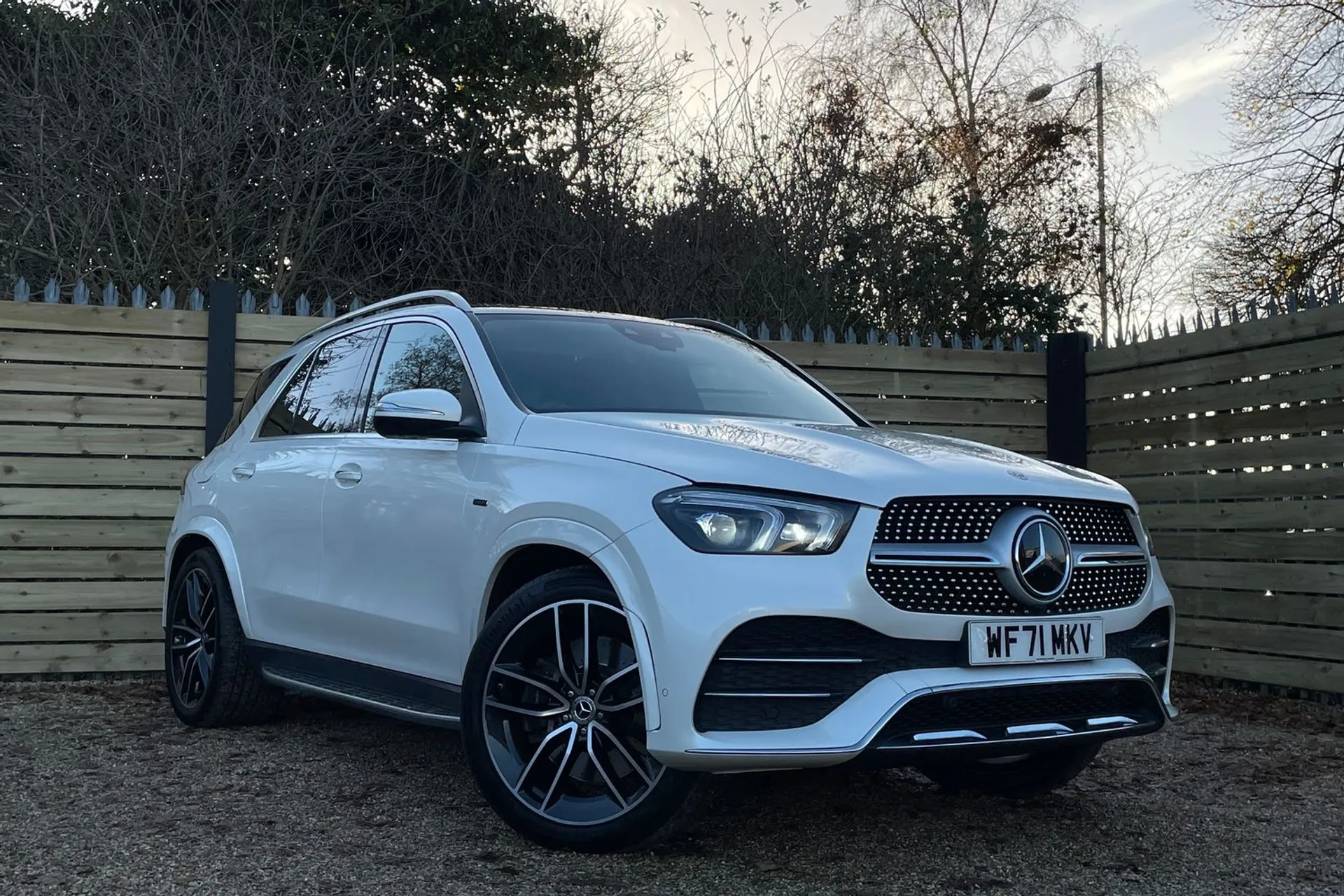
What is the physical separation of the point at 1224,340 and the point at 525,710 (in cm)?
509

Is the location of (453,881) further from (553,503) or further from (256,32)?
(256,32)

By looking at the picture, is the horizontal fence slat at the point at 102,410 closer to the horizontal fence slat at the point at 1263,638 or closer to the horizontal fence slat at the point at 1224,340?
the horizontal fence slat at the point at 1224,340

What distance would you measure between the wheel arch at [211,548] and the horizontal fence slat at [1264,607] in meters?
5.06

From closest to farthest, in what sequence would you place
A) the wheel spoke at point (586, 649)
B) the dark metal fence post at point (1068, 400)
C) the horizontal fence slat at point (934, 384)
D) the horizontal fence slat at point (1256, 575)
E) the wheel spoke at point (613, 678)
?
the wheel spoke at point (613, 678), the wheel spoke at point (586, 649), the horizontal fence slat at point (1256, 575), the horizontal fence slat at point (934, 384), the dark metal fence post at point (1068, 400)

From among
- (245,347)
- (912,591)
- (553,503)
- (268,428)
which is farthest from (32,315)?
(912,591)

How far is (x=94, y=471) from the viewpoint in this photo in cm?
705

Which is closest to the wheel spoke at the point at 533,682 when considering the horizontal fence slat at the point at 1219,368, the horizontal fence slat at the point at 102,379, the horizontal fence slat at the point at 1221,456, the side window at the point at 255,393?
the side window at the point at 255,393

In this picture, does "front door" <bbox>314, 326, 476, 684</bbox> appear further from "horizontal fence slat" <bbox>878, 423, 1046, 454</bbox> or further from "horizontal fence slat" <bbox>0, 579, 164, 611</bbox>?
"horizontal fence slat" <bbox>878, 423, 1046, 454</bbox>

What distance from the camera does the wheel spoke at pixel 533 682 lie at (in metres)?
3.70

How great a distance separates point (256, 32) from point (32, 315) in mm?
8716

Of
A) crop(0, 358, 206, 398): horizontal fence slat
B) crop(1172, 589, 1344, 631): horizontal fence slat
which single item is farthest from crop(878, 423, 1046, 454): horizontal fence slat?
crop(0, 358, 206, 398): horizontal fence slat

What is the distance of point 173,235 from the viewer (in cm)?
1252

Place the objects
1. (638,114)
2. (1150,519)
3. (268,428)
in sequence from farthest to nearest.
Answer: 1. (638,114)
2. (1150,519)
3. (268,428)

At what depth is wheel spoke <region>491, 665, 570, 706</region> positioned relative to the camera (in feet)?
12.1
